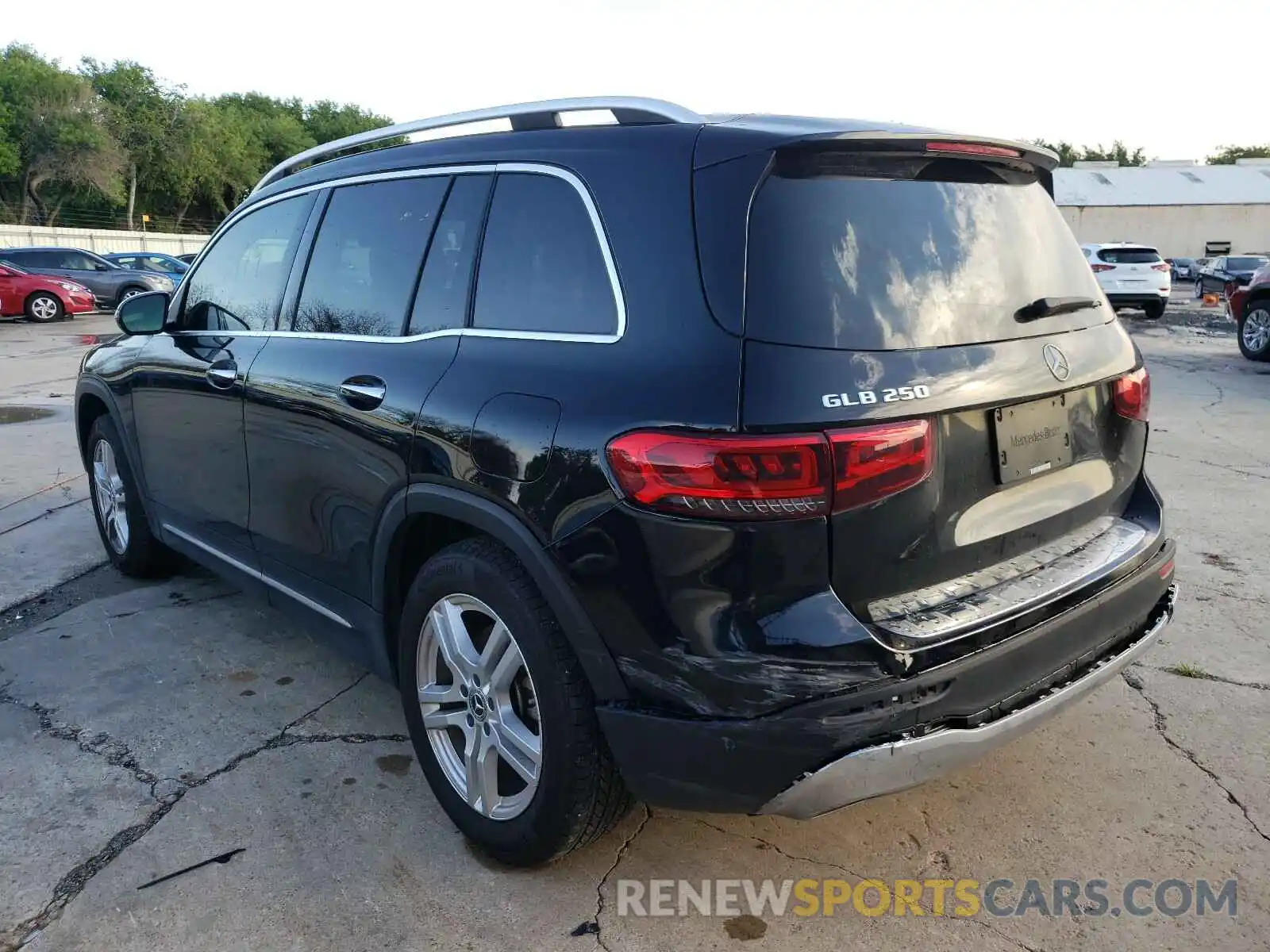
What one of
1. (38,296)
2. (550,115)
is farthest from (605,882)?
(38,296)

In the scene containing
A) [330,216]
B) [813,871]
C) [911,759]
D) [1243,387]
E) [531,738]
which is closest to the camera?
[911,759]

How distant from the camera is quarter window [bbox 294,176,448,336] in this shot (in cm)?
296

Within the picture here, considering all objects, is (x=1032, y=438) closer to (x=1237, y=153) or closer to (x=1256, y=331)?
(x=1256, y=331)

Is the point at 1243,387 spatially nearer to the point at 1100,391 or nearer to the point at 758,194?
the point at 1100,391

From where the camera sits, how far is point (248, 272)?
3.81 m

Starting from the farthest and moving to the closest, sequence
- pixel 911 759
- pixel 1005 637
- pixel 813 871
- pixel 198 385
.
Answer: pixel 198 385, pixel 813 871, pixel 1005 637, pixel 911 759

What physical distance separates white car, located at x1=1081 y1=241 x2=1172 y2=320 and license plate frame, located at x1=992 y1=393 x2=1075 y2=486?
21.5m

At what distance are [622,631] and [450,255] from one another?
1275 mm

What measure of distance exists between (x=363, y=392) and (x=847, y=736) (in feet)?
5.57

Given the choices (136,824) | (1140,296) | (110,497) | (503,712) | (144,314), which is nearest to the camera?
(503,712)

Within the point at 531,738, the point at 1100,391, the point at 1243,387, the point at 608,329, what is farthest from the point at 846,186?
the point at 1243,387

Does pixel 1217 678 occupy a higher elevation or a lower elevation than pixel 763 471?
lower

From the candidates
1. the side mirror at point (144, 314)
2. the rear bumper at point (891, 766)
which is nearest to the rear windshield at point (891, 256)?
the rear bumper at point (891, 766)

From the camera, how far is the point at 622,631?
2.18m
